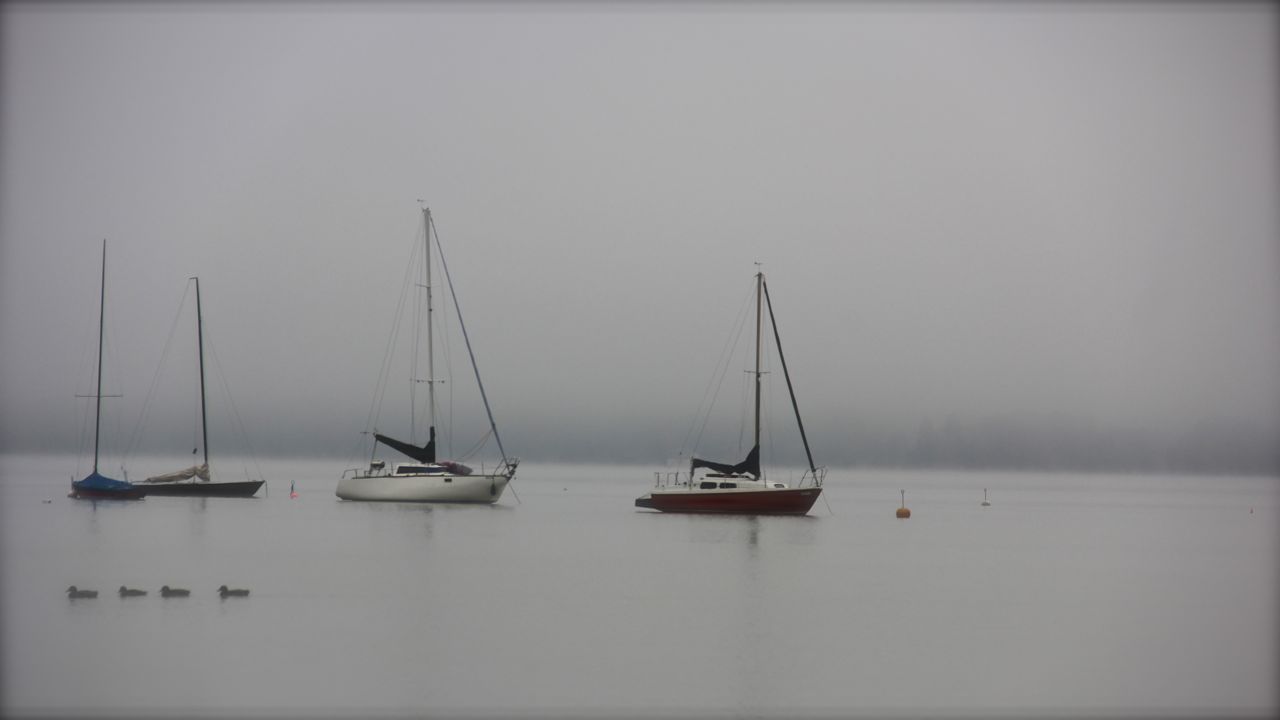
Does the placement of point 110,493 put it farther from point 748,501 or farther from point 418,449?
point 748,501

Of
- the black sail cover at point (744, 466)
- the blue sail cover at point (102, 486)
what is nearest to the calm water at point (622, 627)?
the black sail cover at point (744, 466)

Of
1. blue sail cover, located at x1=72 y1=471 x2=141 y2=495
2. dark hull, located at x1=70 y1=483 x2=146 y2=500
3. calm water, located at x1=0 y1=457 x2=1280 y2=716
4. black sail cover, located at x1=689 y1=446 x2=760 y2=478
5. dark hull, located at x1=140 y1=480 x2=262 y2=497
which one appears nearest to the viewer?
calm water, located at x1=0 y1=457 x2=1280 y2=716

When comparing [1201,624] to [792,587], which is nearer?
[1201,624]

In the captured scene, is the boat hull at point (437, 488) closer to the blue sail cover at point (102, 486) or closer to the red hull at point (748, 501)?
the red hull at point (748, 501)

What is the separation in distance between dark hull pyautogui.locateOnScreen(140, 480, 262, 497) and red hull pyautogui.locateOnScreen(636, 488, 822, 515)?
96.9 ft

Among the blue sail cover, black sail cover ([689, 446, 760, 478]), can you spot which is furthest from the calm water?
the blue sail cover

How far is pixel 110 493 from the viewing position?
7169 centimetres

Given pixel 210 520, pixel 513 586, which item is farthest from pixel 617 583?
pixel 210 520

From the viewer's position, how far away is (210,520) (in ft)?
188

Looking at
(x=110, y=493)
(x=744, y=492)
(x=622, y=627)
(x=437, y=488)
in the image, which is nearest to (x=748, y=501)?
(x=744, y=492)

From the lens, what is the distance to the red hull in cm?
5931

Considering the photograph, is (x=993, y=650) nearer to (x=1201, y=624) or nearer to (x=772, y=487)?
(x=1201, y=624)

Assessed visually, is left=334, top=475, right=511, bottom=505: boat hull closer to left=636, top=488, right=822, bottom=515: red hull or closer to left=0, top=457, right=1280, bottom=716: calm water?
left=636, top=488, right=822, bottom=515: red hull

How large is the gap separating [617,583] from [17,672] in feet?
56.4
